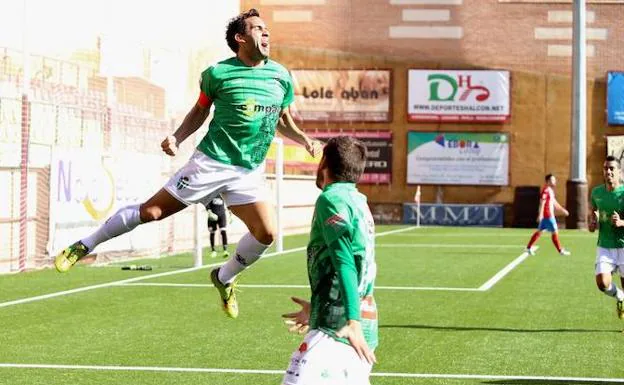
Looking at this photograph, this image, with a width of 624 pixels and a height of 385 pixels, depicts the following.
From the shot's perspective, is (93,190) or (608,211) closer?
(608,211)

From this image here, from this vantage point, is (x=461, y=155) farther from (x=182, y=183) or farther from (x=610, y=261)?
(x=182, y=183)

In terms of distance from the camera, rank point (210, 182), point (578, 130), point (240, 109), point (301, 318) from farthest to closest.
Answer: point (578, 130) → point (210, 182) → point (240, 109) → point (301, 318)

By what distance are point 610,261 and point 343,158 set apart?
30.7 feet

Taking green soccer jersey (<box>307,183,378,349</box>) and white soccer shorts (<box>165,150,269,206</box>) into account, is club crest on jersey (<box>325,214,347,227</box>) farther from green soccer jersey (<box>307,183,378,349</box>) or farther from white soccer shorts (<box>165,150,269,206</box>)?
white soccer shorts (<box>165,150,269,206</box>)

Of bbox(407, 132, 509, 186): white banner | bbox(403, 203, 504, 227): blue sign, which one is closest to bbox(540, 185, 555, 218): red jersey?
bbox(403, 203, 504, 227): blue sign

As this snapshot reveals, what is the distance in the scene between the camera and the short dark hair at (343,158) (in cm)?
653

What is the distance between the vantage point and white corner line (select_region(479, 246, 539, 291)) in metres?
22.0

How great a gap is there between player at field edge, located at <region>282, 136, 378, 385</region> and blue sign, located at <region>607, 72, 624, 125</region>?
5507 centimetres

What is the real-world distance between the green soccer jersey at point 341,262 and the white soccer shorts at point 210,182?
3.15 meters

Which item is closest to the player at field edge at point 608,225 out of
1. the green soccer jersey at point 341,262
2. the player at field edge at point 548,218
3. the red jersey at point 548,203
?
the green soccer jersey at point 341,262

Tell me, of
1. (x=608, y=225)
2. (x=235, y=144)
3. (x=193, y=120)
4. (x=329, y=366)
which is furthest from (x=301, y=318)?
(x=608, y=225)

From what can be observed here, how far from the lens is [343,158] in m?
6.54

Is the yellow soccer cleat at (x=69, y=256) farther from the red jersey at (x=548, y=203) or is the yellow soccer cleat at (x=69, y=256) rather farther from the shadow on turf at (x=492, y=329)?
the red jersey at (x=548, y=203)

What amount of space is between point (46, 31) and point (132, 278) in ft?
107
